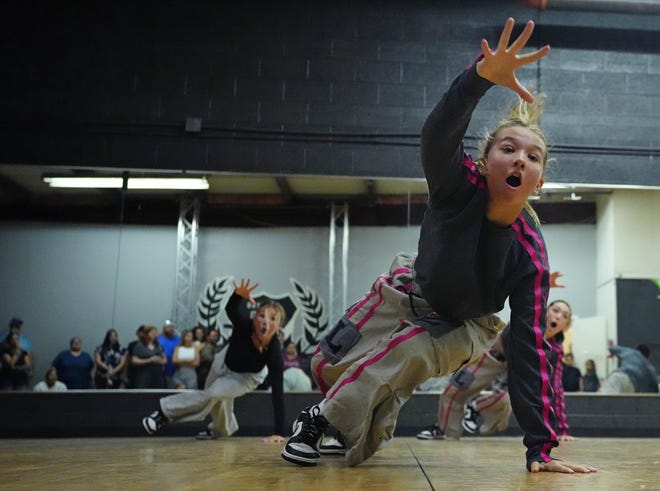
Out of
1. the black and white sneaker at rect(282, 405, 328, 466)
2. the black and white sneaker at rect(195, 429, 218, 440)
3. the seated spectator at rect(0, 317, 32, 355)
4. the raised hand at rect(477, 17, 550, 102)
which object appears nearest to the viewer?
the raised hand at rect(477, 17, 550, 102)

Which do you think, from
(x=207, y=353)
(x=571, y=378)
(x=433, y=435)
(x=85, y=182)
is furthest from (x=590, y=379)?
(x=85, y=182)

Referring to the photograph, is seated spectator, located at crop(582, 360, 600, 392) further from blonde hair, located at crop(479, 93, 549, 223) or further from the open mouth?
the open mouth

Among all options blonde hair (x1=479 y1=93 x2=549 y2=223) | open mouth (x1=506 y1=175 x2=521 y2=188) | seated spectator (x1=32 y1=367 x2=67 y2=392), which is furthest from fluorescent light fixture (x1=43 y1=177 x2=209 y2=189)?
open mouth (x1=506 y1=175 x2=521 y2=188)

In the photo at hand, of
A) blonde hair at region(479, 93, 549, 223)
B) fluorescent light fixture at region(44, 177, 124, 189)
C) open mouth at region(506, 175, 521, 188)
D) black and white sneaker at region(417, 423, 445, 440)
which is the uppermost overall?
fluorescent light fixture at region(44, 177, 124, 189)

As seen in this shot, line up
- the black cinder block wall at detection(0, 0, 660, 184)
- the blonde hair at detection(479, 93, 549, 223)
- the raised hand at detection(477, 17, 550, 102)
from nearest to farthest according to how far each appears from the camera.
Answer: the raised hand at detection(477, 17, 550, 102) < the blonde hair at detection(479, 93, 549, 223) < the black cinder block wall at detection(0, 0, 660, 184)

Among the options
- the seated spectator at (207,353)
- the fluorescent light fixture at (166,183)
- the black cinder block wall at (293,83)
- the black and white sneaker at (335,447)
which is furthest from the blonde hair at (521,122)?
the fluorescent light fixture at (166,183)

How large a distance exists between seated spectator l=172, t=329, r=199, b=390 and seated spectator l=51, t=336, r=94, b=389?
2.45 feet

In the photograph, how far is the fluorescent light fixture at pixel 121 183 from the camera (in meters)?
7.73

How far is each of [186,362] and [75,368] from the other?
3.20 feet

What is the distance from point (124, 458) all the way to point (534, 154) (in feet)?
6.28

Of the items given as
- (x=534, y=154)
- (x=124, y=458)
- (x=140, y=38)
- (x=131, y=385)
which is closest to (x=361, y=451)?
(x=124, y=458)

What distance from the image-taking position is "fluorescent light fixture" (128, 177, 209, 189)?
7.72 meters

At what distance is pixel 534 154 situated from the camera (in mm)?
2639

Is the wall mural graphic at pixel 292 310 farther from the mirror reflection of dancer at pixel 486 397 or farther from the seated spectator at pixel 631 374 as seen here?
the seated spectator at pixel 631 374
